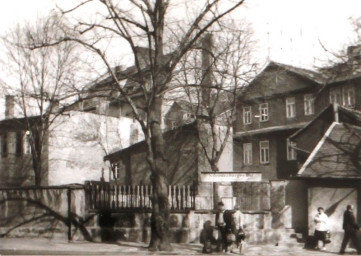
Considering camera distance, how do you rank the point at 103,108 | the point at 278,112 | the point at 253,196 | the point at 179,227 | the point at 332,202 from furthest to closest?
the point at 103,108 < the point at 278,112 < the point at 332,202 < the point at 253,196 < the point at 179,227

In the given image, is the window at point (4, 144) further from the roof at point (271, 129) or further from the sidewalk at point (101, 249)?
the sidewalk at point (101, 249)

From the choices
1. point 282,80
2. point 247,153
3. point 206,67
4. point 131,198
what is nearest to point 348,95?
point 282,80

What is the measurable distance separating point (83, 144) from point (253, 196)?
88.5 ft

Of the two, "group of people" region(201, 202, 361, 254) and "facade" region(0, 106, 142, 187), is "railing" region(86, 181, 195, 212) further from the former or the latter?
"facade" region(0, 106, 142, 187)

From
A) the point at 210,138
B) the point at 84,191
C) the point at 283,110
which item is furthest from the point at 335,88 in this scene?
the point at 84,191

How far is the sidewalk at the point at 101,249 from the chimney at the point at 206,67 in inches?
234

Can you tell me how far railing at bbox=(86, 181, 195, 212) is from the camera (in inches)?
836

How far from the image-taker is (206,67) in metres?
23.8

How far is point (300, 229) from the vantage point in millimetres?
22906

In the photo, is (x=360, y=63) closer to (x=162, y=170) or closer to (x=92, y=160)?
(x=162, y=170)

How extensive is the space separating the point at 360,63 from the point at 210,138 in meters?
19.7

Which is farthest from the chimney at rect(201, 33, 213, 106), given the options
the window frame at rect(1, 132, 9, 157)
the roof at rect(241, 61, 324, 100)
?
the window frame at rect(1, 132, 9, 157)

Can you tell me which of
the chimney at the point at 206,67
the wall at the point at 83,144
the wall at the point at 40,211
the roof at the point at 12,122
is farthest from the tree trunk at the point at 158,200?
the wall at the point at 83,144

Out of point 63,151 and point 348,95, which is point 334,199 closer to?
point 348,95
